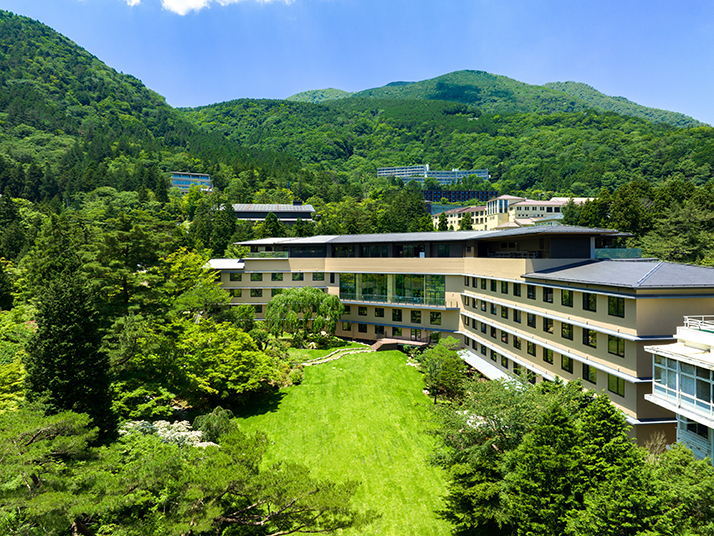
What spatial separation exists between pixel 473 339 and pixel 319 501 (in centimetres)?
2517

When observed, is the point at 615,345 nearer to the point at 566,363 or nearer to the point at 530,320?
the point at 566,363

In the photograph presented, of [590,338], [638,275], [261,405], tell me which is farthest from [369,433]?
[638,275]

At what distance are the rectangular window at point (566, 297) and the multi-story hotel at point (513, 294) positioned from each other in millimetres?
118

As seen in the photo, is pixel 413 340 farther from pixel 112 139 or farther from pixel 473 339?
pixel 112 139

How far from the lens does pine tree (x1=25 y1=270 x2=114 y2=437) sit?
1770 cm

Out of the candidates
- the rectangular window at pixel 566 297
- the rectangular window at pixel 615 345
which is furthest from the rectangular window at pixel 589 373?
the rectangular window at pixel 566 297

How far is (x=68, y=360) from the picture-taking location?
713 inches

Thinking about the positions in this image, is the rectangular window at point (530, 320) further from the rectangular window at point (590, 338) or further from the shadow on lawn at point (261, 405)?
the shadow on lawn at point (261, 405)

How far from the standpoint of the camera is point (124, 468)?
14.2 meters

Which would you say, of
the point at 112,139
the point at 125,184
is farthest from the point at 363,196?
the point at 112,139

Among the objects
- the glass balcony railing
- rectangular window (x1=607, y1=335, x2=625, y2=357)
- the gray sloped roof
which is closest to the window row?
the gray sloped roof

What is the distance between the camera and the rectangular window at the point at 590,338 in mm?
19717

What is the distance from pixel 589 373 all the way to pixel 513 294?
8396 millimetres

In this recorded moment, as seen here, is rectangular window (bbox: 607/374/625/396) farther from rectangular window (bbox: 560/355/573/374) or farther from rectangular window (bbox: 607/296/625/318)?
rectangular window (bbox: 607/296/625/318)
